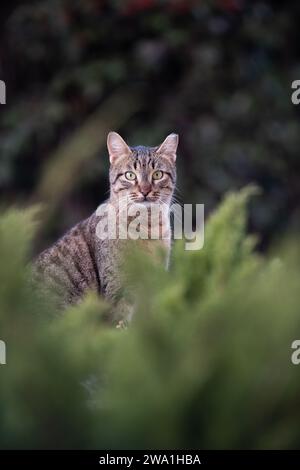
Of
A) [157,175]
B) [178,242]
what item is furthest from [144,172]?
[178,242]

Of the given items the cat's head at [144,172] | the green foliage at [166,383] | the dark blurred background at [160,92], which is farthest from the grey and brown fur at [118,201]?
the dark blurred background at [160,92]

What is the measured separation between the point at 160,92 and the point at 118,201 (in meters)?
4.56

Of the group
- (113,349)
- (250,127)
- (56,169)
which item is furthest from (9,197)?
(113,349)

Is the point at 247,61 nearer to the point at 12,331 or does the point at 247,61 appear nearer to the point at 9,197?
the point at 9,197

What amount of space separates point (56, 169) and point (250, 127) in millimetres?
4865

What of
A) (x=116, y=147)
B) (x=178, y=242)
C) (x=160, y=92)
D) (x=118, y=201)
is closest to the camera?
(x=178, y=242)

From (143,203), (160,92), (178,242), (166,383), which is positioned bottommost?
(166,383)

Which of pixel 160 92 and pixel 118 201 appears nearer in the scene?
pixel 118 201

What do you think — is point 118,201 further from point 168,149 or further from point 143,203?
point 168,149

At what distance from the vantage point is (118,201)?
12.9 feet

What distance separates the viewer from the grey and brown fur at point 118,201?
3666 millimetres

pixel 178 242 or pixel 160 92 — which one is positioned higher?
pixel 160 92

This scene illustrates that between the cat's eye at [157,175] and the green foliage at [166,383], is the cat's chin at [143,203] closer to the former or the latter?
the cat's eye at [157,175]

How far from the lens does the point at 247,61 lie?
8.62m
